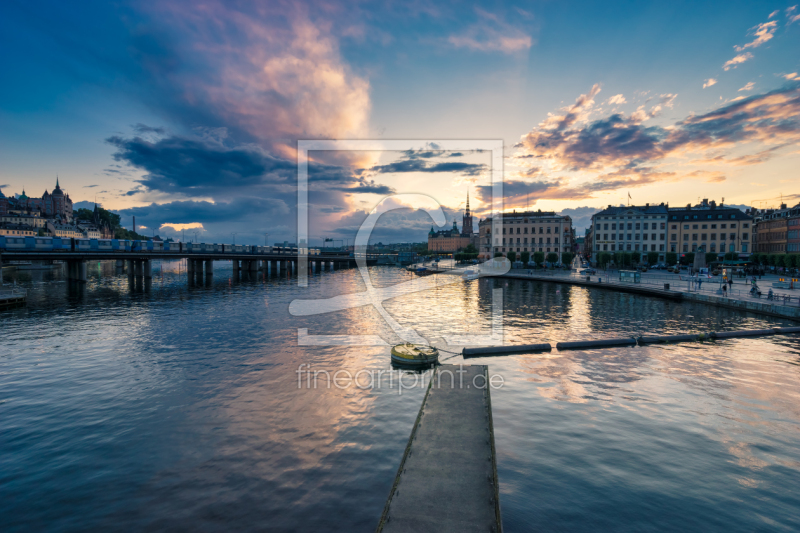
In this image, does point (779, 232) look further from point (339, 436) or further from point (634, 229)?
point (339, 436)

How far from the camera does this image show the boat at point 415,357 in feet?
101

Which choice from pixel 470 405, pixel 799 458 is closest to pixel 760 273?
pixel 799 458

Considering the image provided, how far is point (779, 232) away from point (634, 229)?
141 ft

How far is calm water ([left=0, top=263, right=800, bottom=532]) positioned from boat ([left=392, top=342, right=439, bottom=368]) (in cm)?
209

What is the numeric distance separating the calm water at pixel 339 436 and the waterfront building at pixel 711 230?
112028mm

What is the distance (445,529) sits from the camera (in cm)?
1068

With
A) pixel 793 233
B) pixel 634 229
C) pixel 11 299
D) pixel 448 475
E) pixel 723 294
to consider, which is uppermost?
pixel 634 229

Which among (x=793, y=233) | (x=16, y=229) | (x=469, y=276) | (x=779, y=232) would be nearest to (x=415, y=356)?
(x=469, y=276)

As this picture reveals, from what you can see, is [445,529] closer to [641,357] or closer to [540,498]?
[540,498]

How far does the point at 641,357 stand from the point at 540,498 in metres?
25.3

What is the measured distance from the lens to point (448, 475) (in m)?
13.4

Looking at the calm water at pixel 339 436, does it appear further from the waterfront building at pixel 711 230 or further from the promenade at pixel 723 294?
the waterfront building at pixel 711 230

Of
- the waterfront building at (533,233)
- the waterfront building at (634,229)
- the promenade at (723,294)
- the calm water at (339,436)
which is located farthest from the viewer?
the waterfront building at (533,233)

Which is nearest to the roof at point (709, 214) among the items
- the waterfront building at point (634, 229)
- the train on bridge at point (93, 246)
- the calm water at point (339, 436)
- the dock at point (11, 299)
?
the waterfront building at point (634, 229)
